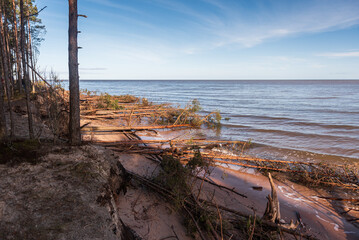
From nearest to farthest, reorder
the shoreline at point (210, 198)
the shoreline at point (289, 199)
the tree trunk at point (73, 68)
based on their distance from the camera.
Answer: the shoreline at point (210, 198)
the tree trunk at point (73, 68)
the shoreline at point (289, 199)

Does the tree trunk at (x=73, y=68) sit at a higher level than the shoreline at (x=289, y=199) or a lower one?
higher

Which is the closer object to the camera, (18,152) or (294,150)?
(18,152)

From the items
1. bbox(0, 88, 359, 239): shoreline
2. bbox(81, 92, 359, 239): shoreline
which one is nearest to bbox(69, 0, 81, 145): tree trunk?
bbox(0, 88, 359, 239): shoreline

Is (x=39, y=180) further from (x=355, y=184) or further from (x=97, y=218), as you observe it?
(x=355, y=184)

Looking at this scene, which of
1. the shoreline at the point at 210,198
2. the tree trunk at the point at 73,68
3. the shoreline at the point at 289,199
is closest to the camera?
the shoreline at the point at 210,198

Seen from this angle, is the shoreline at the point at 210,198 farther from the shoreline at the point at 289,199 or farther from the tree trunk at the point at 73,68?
the tree trunk at the point at 73,68

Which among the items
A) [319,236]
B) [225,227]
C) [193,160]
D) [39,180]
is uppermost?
[39,180]

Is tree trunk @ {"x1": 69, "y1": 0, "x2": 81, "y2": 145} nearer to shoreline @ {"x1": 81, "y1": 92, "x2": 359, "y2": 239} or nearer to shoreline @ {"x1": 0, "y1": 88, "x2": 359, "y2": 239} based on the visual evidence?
shoreline @ {"x1": 0, "y1": 88, "x2": 359, "y2": 239}

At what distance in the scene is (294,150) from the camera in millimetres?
9258

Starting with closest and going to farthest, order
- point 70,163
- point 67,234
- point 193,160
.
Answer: point 67,234, point 70,163, point 193,160

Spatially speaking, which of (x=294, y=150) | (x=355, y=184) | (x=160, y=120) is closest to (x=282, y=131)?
(x=294, y=150)

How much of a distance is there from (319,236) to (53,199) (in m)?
4.92

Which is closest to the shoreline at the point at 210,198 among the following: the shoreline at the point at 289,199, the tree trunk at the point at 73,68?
the shoreline at the point at 289,199

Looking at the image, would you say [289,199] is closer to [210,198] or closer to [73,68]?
[210,198]
